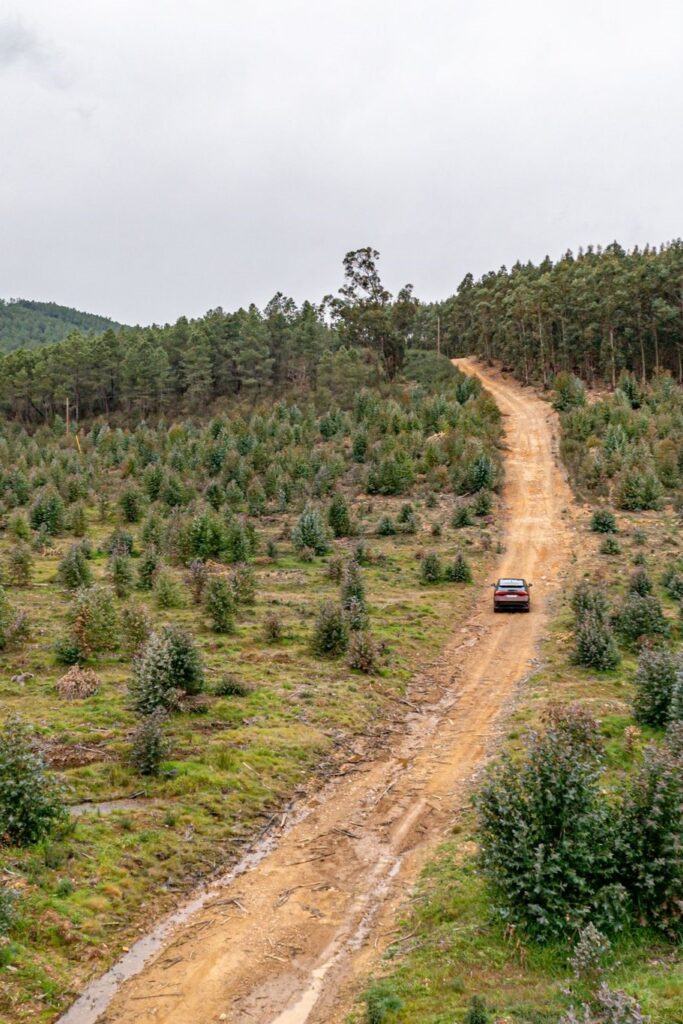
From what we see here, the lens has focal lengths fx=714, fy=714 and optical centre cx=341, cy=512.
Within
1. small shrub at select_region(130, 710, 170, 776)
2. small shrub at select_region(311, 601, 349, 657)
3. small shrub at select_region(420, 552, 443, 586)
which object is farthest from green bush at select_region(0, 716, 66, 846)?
small shrub at select_region(420, 552, 443, 586)

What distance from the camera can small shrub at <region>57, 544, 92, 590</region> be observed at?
97.9 feet

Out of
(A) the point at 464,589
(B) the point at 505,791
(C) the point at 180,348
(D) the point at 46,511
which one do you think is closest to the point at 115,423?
(C) the point at 180,348

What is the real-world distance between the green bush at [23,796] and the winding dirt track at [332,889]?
10.5 ft

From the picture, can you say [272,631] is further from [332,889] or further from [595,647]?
[332,889]

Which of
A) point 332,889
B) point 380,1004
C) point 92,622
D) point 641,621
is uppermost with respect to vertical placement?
point 92,622

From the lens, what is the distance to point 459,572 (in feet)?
106

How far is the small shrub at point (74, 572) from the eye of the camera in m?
29.8

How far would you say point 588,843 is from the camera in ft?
35.5

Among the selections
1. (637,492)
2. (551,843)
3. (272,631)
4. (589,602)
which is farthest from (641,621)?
(637,492)

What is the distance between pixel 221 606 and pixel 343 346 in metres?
61.1

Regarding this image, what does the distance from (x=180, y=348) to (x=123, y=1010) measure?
8477cm

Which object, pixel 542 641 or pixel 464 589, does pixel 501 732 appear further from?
pixel 464 589

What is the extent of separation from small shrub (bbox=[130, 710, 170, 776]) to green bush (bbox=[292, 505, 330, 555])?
2116 centimetres

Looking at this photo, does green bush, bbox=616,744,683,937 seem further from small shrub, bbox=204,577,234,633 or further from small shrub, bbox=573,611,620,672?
small shrub, bbox=204,577,234,633
